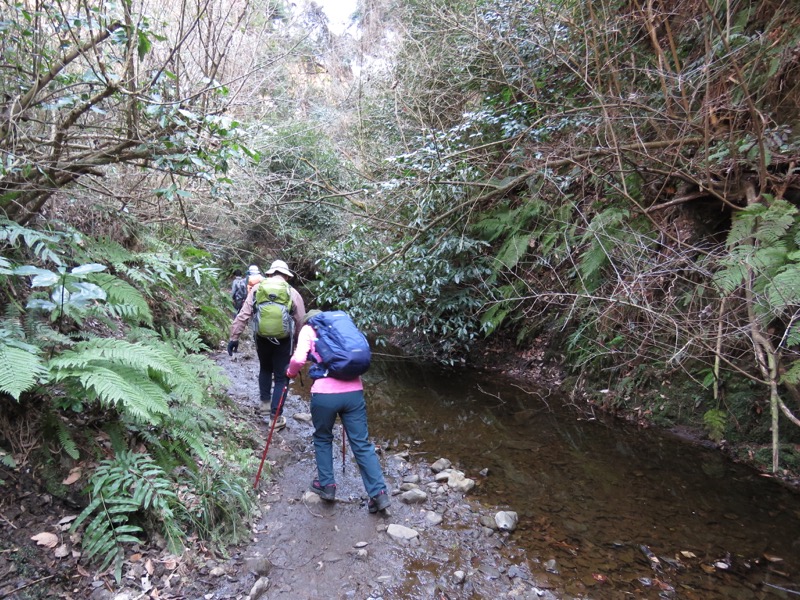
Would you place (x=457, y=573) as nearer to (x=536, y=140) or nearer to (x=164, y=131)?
(x=164, y=131)

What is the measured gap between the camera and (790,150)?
4625mm

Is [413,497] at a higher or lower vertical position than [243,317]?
lower

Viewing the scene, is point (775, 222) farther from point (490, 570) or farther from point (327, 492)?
point (327, 492)

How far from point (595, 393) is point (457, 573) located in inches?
175

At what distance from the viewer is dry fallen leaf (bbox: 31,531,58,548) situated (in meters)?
2.50

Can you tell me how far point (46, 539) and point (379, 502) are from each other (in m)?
2.30

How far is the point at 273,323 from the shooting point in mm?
4832

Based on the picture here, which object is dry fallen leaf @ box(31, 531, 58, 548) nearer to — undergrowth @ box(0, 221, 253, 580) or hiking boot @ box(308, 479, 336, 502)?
undergrowth @ box(0, 221, 253, 580)

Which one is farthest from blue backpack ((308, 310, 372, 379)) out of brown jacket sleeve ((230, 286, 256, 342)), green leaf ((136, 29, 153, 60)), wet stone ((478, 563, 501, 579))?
green leaf ((136, 29, 153, 60))

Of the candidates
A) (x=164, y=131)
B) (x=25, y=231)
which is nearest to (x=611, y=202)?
(x=164, y=131)

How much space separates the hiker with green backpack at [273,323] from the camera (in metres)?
4.84

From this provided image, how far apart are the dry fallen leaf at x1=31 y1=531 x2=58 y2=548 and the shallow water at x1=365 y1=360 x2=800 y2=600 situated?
322 cm

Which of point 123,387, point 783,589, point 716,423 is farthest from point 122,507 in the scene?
point 716,423

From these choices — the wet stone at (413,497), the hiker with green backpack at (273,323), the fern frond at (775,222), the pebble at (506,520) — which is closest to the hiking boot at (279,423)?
the hiker with green backpack at (273,323)
